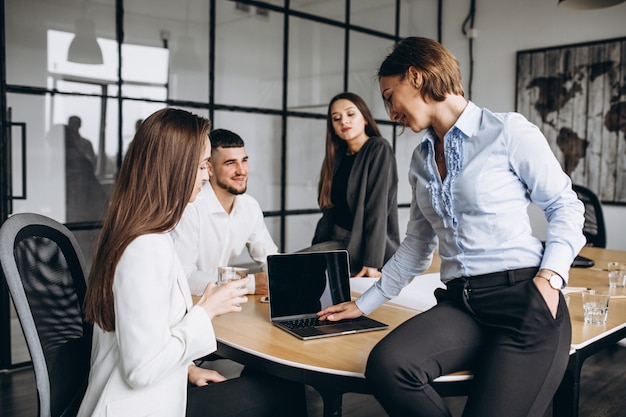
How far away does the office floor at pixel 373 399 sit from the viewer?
2.70m

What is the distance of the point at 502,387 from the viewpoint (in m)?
1.24

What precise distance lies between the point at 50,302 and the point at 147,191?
0.37 metres

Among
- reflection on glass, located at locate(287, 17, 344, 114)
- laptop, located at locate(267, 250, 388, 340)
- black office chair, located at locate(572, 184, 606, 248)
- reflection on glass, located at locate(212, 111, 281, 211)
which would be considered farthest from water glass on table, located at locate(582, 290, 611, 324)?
reflection on glass, located at locate(287, 17, 344, 114)

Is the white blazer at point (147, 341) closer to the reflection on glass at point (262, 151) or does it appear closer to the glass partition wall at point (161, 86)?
the glass partition wall at point (161, 86)

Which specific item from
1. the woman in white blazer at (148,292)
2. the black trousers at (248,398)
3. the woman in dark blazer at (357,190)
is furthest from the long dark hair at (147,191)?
the woman in dark blazer at (357,190)

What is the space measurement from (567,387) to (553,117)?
3818mm

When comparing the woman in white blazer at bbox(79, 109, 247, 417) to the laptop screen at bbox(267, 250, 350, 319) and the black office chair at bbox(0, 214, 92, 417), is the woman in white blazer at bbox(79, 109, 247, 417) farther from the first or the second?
the laptop screen at bbox(267, 250, 350, 319)

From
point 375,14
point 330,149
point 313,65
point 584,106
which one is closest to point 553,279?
point 330,149

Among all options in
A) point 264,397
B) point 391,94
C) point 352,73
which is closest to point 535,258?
point 391,94

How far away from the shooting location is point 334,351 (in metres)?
1.41

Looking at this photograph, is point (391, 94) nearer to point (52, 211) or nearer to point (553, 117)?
point (52, 211)

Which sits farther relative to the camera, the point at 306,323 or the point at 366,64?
the point at 366,64

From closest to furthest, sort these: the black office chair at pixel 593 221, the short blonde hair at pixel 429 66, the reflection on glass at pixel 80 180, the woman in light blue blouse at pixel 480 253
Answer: the woman in light blue blouse at pixel 480 253
the short blonde hair at pixel 429 66
the reflection on glass at pixel 80 180
the black office chair at pixel 593 221

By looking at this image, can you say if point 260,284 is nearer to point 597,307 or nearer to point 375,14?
point 597,307
